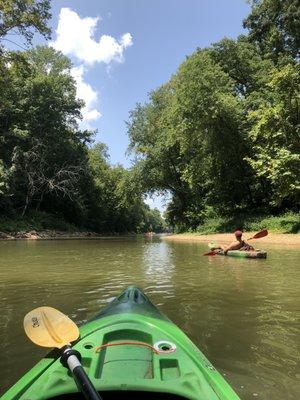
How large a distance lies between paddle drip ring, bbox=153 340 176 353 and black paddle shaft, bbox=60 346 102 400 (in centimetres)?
65

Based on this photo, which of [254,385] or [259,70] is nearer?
[254,385]

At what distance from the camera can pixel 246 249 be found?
49.8 ft

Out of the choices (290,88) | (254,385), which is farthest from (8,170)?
(254,385)

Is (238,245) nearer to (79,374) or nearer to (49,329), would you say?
(49,329)

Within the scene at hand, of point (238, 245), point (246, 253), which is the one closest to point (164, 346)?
point (246, 253)

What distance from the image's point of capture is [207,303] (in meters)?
7.25

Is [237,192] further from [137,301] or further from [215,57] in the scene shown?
[137,301]

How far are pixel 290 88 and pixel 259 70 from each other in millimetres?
8259

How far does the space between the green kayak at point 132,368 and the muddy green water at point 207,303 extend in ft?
2.70

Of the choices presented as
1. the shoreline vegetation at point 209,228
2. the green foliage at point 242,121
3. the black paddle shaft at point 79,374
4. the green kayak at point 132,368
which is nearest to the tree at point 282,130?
the green foliage at point 242,121

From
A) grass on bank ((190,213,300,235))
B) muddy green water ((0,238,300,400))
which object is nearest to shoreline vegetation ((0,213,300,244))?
grass on bank ((190,213,300,235))

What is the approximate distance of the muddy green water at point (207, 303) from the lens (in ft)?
13.8

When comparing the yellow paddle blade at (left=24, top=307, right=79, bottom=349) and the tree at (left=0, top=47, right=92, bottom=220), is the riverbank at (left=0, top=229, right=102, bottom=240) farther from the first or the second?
the yellow paddle blade at (left=24, top=307, right=79, bottom=349)

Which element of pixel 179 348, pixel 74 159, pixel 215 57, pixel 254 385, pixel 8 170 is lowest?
pixel 254 385
